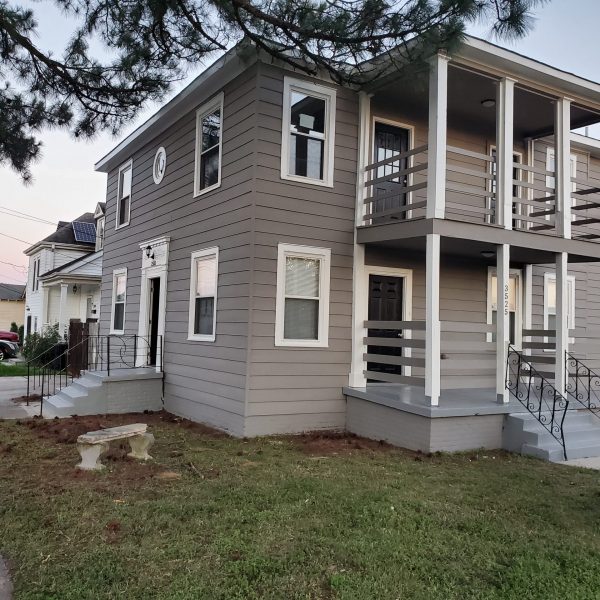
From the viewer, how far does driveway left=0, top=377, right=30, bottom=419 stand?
930 centimetres

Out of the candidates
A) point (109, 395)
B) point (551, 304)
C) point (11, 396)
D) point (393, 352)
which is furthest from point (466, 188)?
point (11, 396)

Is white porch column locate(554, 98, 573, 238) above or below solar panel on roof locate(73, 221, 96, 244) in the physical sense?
below

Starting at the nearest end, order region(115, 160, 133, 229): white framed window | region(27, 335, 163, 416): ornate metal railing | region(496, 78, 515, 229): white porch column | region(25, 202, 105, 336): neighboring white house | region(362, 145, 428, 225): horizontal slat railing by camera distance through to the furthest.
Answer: region(496, 78, 515, 229): white porch column → region(362, 145, 428, 225): horizontal slat railing → region(27, 335, 163, 416): ornate metal railing → region(115, 160, 133, 229): white framed window → region(25, 202, 105, 336): neighboring white house

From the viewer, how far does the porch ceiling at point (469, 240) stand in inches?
292

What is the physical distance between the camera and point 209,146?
948 centimetres

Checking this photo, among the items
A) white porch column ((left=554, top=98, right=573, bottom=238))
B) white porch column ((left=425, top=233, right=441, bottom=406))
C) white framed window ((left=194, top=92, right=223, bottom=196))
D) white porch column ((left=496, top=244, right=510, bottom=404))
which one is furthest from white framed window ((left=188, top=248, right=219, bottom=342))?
white porch column ((left=554, top=98, right=573, bottom=238))

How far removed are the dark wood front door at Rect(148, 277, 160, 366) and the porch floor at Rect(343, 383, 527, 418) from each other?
4572 mm

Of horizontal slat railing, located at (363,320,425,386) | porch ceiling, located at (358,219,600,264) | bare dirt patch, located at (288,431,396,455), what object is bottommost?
bare dirt patch, located at (288,431,396,455)

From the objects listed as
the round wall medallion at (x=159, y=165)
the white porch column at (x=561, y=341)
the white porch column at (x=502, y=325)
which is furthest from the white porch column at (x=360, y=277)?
the round wall medallion at (x=159, y=165)

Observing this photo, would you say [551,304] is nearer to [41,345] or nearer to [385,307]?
[385,307]

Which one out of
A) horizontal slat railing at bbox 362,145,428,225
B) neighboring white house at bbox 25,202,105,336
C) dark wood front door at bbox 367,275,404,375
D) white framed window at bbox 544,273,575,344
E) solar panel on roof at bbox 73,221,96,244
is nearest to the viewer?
horizontal slat railing at bbox 362,145,428,225

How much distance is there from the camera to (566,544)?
4.03 meters

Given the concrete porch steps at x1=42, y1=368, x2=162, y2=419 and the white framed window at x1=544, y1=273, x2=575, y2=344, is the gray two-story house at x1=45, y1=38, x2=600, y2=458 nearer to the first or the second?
the concrete porch steps at x1=42, y1=368, x2=162, y2=419

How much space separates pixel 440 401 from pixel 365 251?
2.63m
